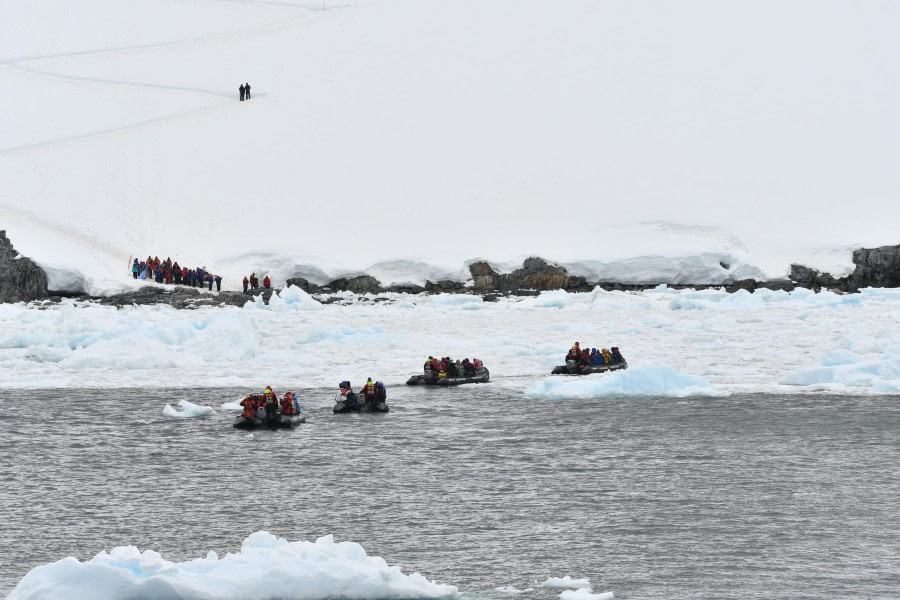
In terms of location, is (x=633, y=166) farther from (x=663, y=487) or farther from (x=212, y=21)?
(x=663, y=487)

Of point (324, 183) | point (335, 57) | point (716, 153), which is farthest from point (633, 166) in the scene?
point (335, 57)

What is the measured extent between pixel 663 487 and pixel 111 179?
61.6 meters

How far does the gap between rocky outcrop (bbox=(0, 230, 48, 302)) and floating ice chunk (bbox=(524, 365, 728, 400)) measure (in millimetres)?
34094

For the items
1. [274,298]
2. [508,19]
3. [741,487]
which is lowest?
[741,487]

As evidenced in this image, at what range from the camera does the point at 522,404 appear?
1121 inches

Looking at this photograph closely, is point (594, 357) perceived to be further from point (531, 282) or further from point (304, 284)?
point (304, 284)

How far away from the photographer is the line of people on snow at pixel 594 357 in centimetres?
3331

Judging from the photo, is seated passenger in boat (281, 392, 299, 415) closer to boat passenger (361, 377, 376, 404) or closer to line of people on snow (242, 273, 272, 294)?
boat passenger (361, 377, 376, 404)

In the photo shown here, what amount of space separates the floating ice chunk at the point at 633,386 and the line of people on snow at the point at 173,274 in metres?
32.7

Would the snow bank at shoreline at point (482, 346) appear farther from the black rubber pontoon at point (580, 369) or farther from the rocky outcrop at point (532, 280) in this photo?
the rocky outcrop at point (532, 280)

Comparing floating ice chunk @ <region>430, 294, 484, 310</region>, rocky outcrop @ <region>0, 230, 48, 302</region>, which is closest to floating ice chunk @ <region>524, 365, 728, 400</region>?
floating ice chunk @ <region>430, 294, 484, 310</region>

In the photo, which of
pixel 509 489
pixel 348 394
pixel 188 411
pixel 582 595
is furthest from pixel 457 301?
pixel 582 595

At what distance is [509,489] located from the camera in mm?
19828

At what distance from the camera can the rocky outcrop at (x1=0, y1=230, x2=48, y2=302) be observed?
55750 mm
